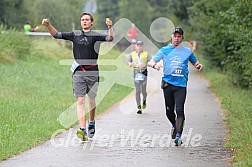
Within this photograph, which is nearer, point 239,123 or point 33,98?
point 239,123

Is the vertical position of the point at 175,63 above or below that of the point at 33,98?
above

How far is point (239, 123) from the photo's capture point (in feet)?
44.6

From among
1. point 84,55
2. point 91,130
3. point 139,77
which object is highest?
point 84,55

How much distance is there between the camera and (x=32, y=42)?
112 ft

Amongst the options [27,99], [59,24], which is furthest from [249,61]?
[59,24]

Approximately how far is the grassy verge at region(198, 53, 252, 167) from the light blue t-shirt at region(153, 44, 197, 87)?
137cm

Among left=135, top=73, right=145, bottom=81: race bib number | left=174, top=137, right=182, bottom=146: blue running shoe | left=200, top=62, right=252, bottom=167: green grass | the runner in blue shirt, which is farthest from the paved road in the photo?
left=135, top=73, right=145, bottom=81: race bib number

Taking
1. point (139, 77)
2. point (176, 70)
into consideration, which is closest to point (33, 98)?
point (139, 77)

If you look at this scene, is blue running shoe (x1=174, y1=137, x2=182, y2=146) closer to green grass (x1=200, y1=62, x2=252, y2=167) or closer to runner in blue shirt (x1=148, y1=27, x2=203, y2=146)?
runner in blue shirt (x1=148, y1=27, x2=203, y2=146)

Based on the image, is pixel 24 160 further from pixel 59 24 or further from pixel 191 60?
pixel 59 24

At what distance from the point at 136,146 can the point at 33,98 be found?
26.3 ft

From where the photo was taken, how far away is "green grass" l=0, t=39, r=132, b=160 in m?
11.8

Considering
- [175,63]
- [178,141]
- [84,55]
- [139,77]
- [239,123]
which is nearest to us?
[178,141]

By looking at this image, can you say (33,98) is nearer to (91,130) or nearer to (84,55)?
(91,130)
